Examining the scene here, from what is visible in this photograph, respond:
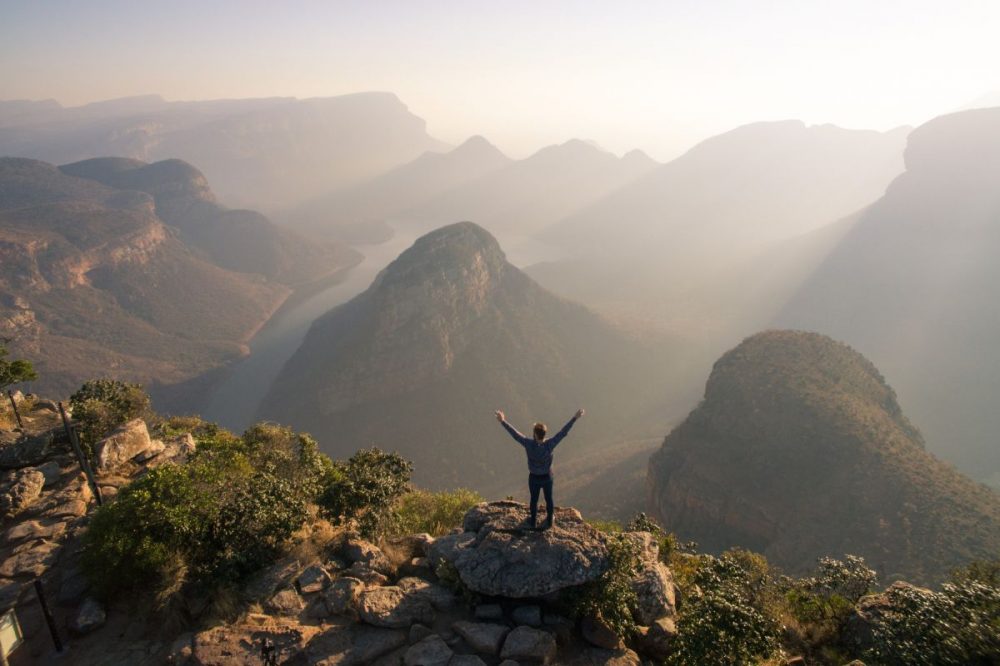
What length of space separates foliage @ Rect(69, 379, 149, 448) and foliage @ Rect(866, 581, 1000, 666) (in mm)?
23535

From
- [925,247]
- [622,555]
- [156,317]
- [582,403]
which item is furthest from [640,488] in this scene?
[156,317]

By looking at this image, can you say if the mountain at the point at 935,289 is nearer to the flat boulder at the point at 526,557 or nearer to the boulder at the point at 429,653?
the flat boulder at the point at 526,557

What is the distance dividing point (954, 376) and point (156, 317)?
17136cm

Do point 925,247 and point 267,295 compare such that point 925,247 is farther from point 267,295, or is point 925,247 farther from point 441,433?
point 267,295

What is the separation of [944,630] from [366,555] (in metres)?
12.2

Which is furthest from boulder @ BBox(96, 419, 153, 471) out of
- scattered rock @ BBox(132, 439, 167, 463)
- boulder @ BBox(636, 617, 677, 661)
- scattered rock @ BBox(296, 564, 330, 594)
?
boulder @ BBox(636, 617, 677, 661)

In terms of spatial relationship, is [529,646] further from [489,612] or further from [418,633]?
[418,633]

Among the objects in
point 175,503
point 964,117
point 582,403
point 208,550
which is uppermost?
point 964,117

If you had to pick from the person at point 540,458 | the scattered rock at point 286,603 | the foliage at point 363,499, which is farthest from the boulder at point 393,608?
the foliage at point 363,499

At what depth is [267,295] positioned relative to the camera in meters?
165

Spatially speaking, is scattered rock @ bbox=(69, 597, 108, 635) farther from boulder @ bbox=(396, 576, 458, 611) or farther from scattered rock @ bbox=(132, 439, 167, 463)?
scattered rock @ bbox=(132, 439, 167, 463)

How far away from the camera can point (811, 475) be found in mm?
43375

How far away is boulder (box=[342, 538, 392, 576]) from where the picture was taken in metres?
12.5

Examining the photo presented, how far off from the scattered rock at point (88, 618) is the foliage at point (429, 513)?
7.20 meters
